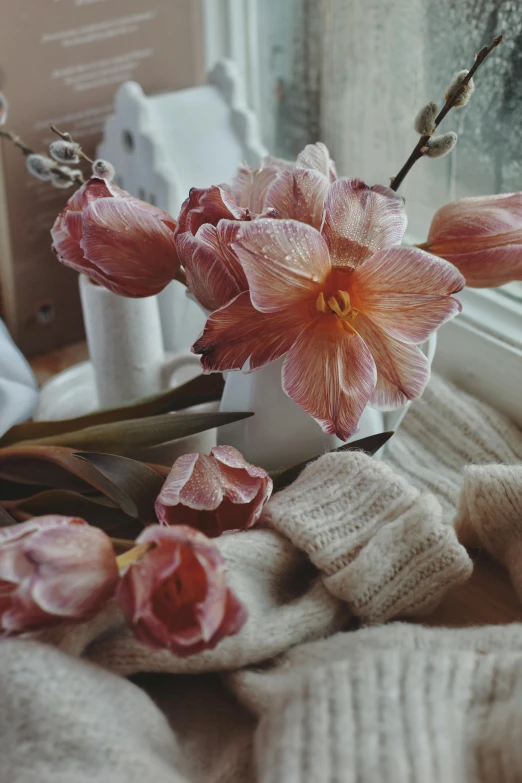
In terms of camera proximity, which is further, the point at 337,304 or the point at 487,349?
the point at 487,349

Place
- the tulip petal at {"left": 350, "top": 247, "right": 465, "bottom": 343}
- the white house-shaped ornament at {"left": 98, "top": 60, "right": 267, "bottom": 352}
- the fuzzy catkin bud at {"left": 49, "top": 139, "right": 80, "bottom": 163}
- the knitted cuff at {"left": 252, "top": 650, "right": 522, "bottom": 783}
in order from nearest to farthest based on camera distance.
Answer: the knitted cuff at {"left": 252, "top": 650, "right": 522, "bottom": 783} < the tulip petal at {"left": 350, "top": 247, "right": 465, "bottom": 343} < the fuzzy catkin bud at {"left": 49, "top": 139, "right": 80, "bottom": 163} < the white house-shaped ornament at {"left": 98, "top": 60, "right": 267, "bottom": 352}

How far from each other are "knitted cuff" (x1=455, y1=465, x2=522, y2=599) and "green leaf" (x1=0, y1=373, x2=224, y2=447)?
19 cm

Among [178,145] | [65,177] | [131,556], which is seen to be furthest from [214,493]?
[178,145]

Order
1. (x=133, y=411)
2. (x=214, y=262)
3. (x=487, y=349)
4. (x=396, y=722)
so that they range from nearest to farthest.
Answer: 1. (x=396, y=722)
2. (x=214, y=262)
3. (x=133, y=411)
4. (x=487, y=349)

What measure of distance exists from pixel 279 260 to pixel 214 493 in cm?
13

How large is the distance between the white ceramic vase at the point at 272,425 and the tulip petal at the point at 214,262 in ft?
0.22

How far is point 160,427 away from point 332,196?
0.19 meters

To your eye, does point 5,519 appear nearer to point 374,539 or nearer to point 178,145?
point 374,539

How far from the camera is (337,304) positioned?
0.43 m

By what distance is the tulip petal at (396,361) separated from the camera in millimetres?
448

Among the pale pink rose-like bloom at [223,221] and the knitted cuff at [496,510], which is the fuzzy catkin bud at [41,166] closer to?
the pale pink rose-like bloom at [223,221]

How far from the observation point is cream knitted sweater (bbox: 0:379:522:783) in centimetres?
33

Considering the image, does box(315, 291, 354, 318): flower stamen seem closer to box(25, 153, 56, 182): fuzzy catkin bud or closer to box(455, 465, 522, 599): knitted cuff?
box(455, 465, 522, 599): knitted cuff

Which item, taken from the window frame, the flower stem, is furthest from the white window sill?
the flower stem
